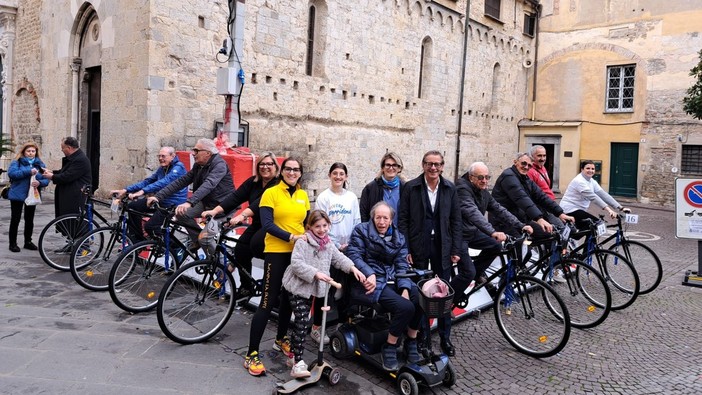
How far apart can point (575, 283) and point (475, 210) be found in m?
1.51

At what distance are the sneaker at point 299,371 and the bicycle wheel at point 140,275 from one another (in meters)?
2.14

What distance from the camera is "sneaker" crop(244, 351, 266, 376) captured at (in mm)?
4035

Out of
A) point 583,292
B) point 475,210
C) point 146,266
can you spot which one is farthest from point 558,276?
point 146,266

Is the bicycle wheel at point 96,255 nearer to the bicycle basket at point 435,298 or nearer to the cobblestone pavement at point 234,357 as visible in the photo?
the cobblestone pavement at point 234,357

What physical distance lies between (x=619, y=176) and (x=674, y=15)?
6307 mm

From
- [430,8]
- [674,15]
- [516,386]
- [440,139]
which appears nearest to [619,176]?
[674,15]

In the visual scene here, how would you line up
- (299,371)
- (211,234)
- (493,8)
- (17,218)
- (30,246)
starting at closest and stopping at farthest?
(299,371) < (211,234) < (17,218) < (30,246) < (493,8)

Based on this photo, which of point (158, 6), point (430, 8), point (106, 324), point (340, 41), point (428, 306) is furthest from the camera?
point (430, 8)

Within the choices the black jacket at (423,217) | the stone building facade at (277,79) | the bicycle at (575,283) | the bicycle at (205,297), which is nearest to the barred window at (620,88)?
the stone building facade at (277,79)

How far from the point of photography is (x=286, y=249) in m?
4.30

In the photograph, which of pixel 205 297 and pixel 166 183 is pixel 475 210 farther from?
pixel 166 183

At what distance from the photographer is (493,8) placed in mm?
22484

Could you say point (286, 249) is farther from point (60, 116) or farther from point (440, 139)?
point (440, 139)

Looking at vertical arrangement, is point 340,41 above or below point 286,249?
above
